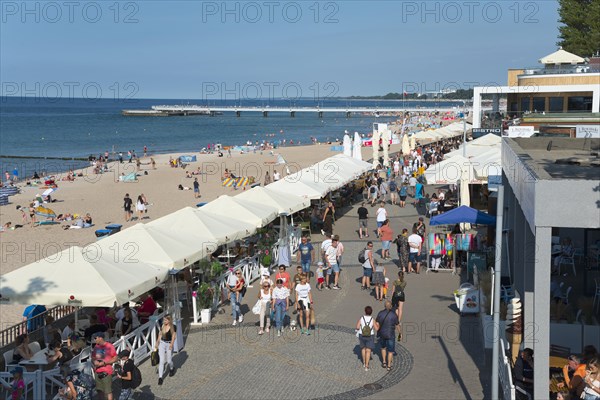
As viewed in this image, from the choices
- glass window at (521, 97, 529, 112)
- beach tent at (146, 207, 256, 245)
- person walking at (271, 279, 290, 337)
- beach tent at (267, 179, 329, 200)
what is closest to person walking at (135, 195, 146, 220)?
beach tent at (267, 179, 329, 200)

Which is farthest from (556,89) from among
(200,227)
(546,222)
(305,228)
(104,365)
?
(104,365)

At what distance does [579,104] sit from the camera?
36.2 metres

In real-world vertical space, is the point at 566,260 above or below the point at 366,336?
above

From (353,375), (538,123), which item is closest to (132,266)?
(353,375)

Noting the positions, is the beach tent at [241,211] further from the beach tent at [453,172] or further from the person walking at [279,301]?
the beach tent at [453,172]

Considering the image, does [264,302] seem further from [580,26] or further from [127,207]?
[580,26]

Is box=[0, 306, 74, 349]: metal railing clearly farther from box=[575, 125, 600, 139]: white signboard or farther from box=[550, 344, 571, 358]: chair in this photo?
box=[575, 125, 600, 139]: white signboard

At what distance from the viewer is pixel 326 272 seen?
16625mm

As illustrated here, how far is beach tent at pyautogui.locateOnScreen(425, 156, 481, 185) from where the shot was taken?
2143 centimetres

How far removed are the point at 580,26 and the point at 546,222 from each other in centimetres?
5486

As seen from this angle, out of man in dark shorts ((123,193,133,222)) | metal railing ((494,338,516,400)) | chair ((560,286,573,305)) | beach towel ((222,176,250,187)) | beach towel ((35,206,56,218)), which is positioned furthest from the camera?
beach towel ((222,176,250,187))

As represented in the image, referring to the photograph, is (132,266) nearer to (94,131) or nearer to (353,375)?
(353,375)

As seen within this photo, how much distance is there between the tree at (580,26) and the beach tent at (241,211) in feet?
141

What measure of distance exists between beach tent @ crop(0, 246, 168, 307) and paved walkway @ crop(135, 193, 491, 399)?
4.66 feet
